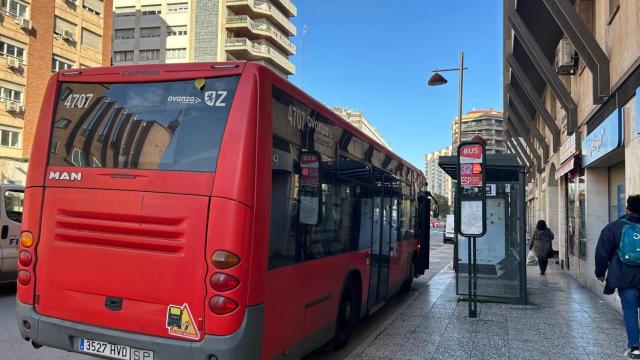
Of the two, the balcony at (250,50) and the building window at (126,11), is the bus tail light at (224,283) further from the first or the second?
the building window at (126,11)

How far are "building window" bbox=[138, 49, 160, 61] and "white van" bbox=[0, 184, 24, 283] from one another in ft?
182

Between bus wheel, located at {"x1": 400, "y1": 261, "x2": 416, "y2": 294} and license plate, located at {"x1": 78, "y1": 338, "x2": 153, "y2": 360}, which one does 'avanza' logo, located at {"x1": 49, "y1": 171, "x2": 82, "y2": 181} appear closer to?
license plate, located at {"x1": 78, "y1": 338, "x2": 153, "y2": 360}

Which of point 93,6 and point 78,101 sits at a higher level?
point 93,6

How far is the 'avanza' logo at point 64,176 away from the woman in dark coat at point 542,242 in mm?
13834

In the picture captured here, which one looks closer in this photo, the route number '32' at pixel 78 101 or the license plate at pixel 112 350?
the license plate at pixel 112 350

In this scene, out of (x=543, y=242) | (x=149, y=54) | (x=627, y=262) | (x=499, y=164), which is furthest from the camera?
(x=149, y=54)

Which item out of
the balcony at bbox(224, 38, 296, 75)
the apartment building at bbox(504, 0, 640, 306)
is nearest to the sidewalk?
the apartment building at bbox(504, 0, 640, 306)

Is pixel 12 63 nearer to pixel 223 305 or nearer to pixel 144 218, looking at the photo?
pixel 144 218

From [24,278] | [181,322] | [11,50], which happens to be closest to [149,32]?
[11,50]

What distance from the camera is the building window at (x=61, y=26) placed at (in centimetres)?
3706

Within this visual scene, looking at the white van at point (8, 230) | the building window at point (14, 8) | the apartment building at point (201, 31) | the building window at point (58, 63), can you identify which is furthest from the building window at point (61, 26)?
the white van at point (8, 230)

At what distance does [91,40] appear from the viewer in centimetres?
4022

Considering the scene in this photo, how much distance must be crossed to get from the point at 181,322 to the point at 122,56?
66252 millimetres

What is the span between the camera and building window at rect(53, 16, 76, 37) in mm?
37056
